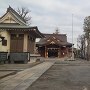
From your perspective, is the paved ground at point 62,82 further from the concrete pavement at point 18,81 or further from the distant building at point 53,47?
the distant building at point 53,47

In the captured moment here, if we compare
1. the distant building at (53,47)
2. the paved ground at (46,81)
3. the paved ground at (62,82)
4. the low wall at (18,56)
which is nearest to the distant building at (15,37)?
the low wall at (18,56)

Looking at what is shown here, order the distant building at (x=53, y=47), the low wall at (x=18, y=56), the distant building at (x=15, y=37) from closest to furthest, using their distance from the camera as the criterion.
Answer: the low wall at (x=18, y=56) < the distant building at (x=15, y=37) < the distant building at (x=53, y=47)

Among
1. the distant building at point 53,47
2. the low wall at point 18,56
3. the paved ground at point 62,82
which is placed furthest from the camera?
the distant building at point 53,47

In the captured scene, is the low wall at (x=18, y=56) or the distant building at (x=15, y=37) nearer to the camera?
the low wall at (x=18, y=56)

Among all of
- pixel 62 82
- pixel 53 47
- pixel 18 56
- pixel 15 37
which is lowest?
pixel 62 82

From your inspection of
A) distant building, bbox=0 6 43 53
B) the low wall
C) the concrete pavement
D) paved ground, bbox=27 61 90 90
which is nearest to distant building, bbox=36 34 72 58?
distant building, bbox=0 6 43 53

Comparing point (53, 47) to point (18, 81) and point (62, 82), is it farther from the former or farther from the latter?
point (62, 82)

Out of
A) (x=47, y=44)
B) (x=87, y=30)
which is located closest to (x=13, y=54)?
(x=47, y=44)

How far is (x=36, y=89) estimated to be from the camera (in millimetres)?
13539

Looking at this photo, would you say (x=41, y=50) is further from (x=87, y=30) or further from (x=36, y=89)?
(x=36, y=89)

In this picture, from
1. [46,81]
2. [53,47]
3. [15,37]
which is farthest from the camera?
[53,47]

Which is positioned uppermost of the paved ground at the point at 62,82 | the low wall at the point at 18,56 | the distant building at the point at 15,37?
the distant building at the point at 15,37

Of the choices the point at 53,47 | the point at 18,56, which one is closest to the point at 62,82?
the point at 18,56

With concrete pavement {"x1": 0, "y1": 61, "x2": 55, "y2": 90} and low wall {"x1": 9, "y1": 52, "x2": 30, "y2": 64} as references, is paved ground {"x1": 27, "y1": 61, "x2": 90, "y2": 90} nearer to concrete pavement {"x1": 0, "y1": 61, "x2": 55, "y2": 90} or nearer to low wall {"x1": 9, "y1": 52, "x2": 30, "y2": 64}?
concrete pavement {"x1": 0, "y1": 61, "x2": 55, "y2": 90}
